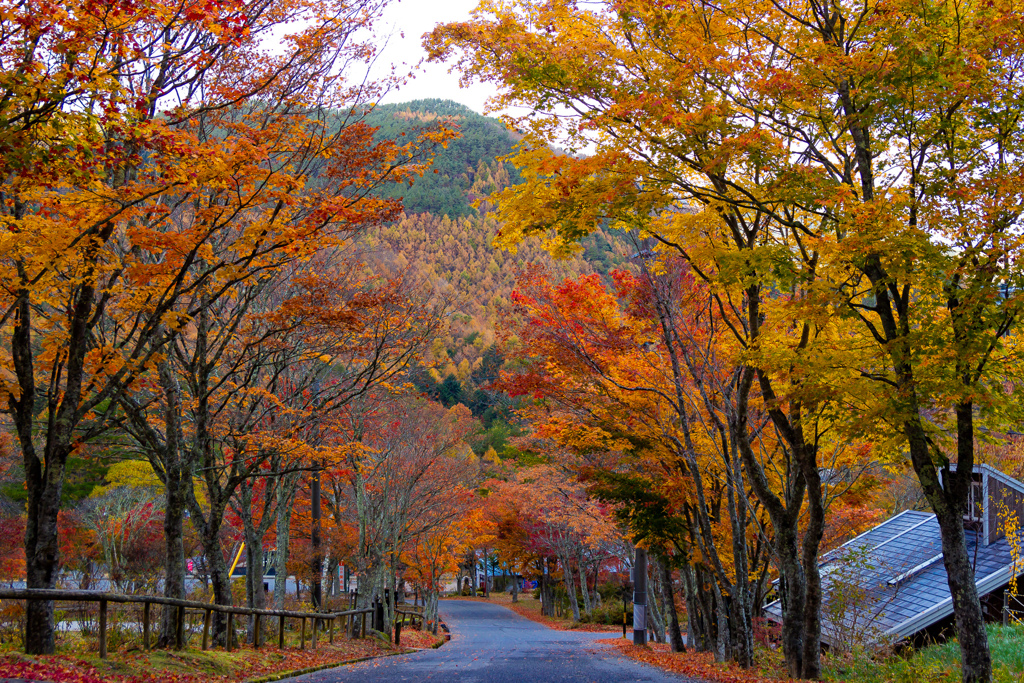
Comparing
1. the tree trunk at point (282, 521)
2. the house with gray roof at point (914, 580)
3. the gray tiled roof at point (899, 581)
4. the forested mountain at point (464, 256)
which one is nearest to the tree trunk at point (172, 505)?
the forested mountain at point (464, 256)

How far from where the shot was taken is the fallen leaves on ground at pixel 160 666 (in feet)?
23.5

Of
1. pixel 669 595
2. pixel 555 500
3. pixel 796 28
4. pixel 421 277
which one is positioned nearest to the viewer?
pixel 796 28

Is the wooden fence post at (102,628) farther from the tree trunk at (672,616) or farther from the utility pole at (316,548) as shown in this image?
the tree trunk at (672,616)

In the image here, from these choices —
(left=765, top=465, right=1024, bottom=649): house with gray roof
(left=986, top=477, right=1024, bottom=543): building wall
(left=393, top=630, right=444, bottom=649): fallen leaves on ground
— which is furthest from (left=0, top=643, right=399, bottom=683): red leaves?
(left=986, top=477, right=1024, bottom=543): building wall

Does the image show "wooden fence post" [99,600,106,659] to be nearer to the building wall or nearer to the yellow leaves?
the building wall

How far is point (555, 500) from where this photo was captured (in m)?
31.2

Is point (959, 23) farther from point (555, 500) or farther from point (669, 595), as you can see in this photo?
point (555, 500)

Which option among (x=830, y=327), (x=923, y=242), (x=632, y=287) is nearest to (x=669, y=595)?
(x=632, y=287)

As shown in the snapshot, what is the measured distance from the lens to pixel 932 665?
1133 centimetres

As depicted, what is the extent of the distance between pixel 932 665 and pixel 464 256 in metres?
86.4

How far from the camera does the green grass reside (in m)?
9.68

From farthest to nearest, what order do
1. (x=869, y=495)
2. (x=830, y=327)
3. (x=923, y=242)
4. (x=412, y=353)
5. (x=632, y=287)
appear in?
(x=869, y=495) < (x=412, y=353) < (x=632, y=287) < (x=830, y=327) < (x=923, y=242)

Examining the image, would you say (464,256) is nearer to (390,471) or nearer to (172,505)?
(390,471)

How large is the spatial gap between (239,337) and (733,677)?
34.5ft
